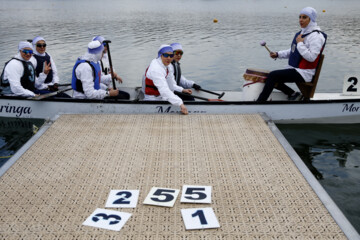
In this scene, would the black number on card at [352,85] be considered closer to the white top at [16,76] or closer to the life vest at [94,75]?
the life vest at [94,75]

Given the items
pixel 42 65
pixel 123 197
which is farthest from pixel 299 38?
pixel 42 65

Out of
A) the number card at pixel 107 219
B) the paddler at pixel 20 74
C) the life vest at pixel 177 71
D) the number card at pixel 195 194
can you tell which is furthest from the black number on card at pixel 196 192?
the paddler at pixel 20 74

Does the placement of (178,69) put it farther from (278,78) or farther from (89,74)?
(278,78)

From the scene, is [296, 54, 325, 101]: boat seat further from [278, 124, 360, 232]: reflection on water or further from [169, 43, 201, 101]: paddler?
[169, 43, 201, 101]: paddler

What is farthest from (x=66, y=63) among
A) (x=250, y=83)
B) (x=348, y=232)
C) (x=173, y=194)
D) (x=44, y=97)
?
(x=348, y=232)

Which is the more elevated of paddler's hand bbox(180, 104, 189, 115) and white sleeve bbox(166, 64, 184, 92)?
white sleeve bbox(166, 64, 184, 92)

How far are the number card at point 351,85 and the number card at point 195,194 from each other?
18.3ft

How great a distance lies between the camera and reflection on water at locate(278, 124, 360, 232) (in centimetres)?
616

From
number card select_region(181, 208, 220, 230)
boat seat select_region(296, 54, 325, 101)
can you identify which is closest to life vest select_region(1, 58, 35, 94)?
number card select_region(181, 208, 220, 230)

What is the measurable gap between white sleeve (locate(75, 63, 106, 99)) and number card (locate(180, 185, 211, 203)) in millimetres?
4039

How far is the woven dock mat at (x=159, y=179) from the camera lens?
378 cm

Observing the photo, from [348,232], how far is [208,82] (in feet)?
37.4

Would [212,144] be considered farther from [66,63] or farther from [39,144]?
[66,63]

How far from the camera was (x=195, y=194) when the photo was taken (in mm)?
4406
